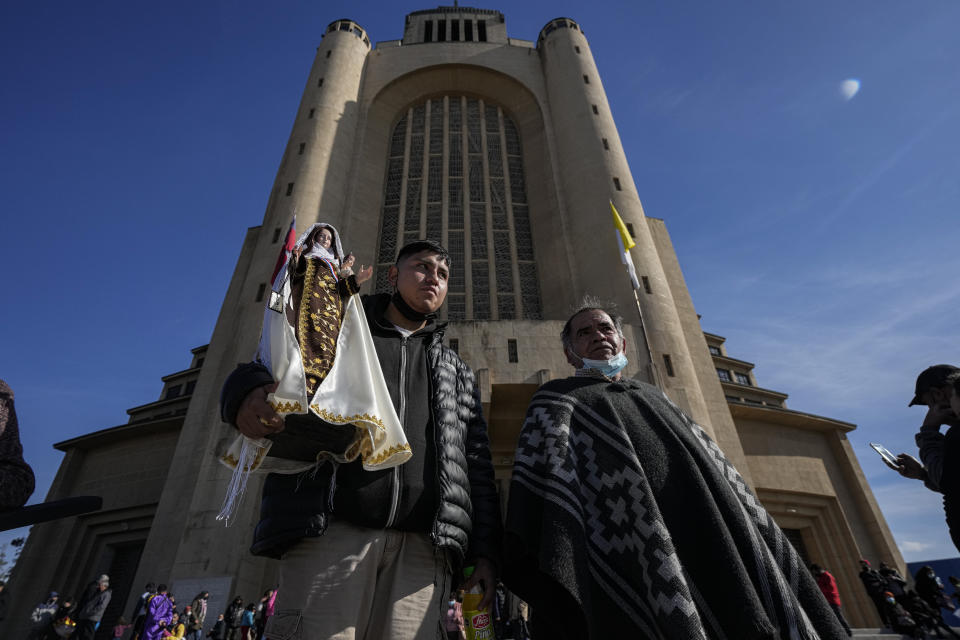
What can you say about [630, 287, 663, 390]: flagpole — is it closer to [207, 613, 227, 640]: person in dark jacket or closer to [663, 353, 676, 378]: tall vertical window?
[663, 353, 676, 378]: tall vertical window

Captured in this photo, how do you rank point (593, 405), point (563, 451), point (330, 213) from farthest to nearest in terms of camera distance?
point (330, 213), point (593, 405), point (563, 451)

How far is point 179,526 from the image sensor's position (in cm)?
1245

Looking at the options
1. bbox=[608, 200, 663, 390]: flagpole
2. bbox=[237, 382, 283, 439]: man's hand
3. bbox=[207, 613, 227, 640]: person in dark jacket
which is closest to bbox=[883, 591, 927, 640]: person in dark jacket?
bbox=[608, 200, 663, 390]: flagpole

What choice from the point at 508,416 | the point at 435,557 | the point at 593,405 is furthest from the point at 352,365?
the point at 508,416

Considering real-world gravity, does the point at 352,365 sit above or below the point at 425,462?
above

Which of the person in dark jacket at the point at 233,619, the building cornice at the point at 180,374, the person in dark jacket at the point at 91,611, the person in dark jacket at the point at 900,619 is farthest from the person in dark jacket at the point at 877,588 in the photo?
the building cornice at the point at 180,374

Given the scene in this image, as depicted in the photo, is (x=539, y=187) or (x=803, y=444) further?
(x=539, y=187)

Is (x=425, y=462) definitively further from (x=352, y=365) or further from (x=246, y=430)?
(x=246, y=430)

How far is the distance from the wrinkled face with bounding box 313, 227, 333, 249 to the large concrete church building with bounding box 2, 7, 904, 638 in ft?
33.3

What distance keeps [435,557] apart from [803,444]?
20677mm

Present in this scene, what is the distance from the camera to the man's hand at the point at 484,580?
1947 millimetres

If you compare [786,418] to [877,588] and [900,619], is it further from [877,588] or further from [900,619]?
[900,619]

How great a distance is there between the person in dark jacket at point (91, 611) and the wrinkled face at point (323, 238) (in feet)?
26.9

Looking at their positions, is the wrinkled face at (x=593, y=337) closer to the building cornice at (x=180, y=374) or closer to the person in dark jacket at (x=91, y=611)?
the person in dark jacket at (x=91, y=611)
